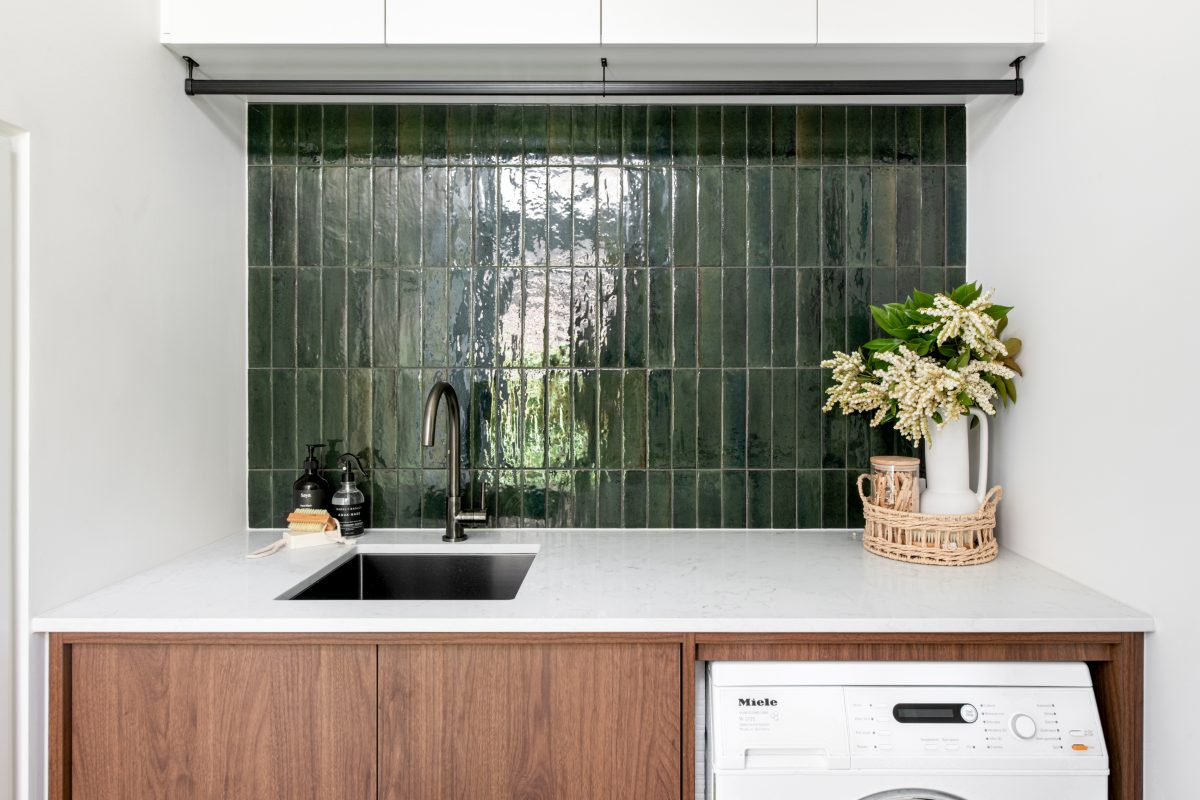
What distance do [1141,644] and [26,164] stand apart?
212 cm

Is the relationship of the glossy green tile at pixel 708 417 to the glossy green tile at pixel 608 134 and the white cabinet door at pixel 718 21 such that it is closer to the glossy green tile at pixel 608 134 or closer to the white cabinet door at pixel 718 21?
the glossy green tile at pixel 608 134

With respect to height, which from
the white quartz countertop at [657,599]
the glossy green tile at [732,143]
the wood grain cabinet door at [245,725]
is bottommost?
the wood grain cabinet door at [245,725]

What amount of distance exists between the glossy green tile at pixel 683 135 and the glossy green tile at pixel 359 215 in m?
0.85

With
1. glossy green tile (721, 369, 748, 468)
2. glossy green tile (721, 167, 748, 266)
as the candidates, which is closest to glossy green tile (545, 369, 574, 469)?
glossy green tile (721, 369, 748, 468)

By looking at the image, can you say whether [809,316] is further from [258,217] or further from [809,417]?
[258,217]

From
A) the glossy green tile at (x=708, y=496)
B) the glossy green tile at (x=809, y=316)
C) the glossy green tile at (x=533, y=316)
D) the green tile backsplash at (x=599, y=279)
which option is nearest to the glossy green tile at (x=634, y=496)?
the green tile backsplash at (x=599, y=279)

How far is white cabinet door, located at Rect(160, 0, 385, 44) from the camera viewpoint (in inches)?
62.8

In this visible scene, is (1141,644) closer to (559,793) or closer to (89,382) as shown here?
(559,793)

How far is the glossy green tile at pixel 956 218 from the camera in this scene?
77.1 inches

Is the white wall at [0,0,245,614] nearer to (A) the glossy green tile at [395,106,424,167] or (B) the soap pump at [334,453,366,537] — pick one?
(B) the soap pump at [334,453,366,537]

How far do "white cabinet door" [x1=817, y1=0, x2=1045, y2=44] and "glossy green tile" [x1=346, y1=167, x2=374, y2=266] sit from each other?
1.22 meters

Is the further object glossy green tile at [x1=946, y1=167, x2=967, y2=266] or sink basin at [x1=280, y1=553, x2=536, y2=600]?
glossy green tile at [x1=946, y1=167, x2=967, y2=266]

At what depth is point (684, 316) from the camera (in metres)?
1.96

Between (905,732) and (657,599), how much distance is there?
0.47m
